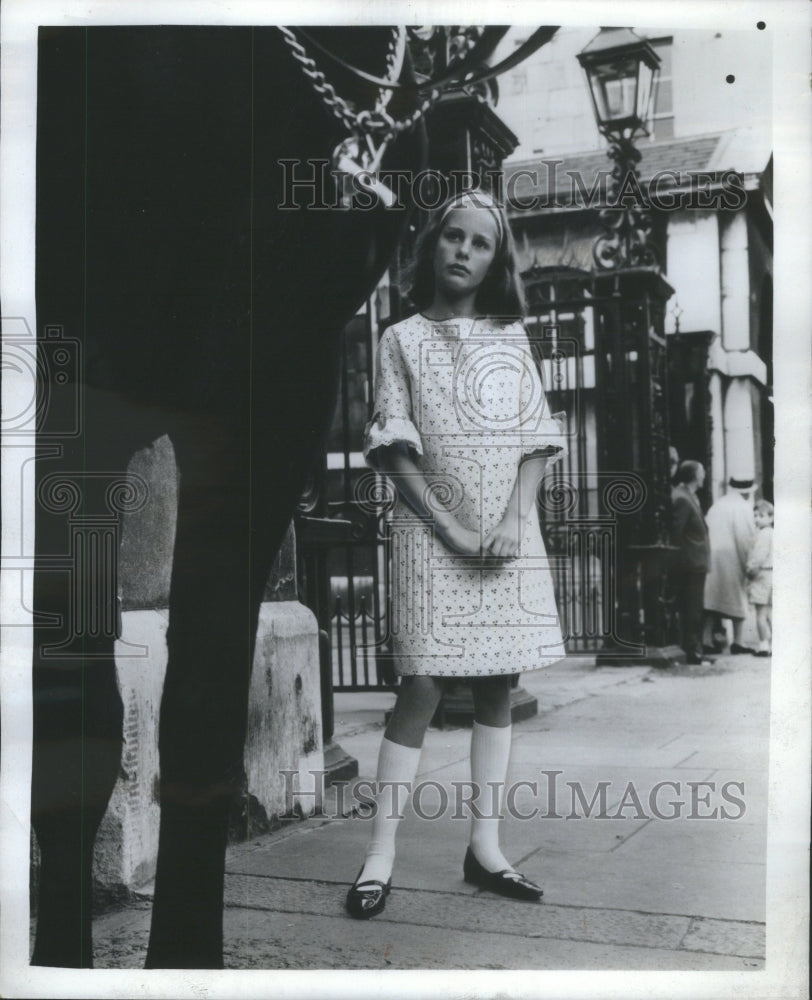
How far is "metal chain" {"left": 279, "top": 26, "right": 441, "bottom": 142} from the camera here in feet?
9.90

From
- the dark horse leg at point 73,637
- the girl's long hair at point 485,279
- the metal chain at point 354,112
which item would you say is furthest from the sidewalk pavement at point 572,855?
the metal chain at point 354,112

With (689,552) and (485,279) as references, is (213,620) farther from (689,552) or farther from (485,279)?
(689,552)

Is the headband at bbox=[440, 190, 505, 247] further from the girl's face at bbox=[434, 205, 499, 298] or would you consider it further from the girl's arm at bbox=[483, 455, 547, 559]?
the girl's arm at bbox=[483, 455, 547, 559]

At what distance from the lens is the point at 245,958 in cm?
298

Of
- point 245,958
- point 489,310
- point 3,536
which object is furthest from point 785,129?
point 245,958

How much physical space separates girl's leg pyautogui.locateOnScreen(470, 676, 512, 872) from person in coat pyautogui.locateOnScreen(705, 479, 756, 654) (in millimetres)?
672

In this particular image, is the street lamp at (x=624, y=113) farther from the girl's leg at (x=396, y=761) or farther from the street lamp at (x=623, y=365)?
the girl's leg at (x=396, y=761)

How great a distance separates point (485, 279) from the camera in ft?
9.80

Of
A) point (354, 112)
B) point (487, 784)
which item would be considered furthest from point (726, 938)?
point (354, 112)

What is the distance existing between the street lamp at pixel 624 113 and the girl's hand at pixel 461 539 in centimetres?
91

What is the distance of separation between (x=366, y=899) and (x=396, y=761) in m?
0.37

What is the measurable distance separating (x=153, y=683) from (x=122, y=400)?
0.79 meters

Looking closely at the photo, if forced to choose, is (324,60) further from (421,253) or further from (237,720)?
(237,720)

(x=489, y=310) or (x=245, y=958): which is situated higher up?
(x=489, y=310)
